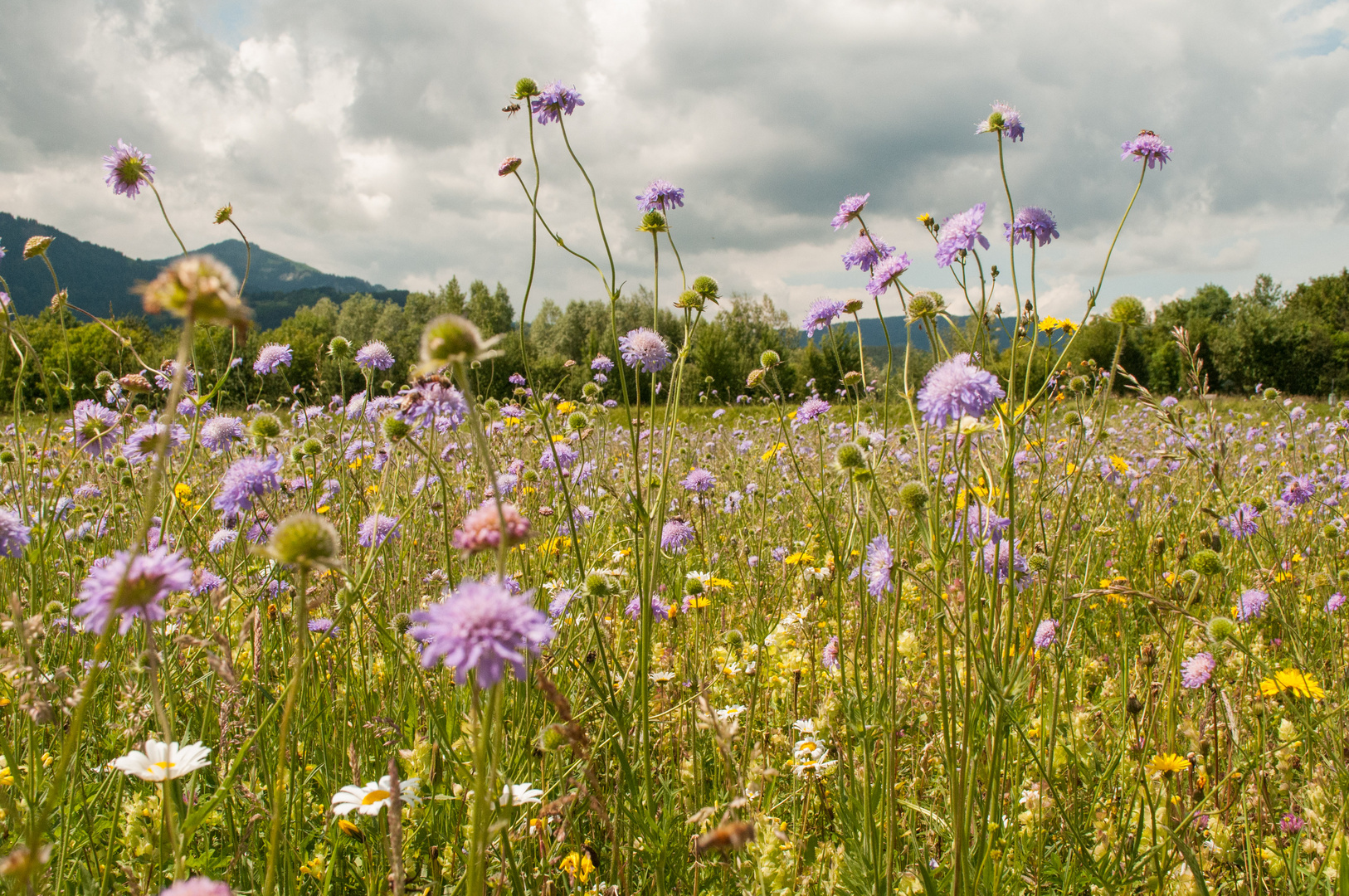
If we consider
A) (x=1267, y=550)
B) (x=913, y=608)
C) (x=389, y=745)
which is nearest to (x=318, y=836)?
(x=389, y=745)

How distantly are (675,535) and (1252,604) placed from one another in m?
2.14

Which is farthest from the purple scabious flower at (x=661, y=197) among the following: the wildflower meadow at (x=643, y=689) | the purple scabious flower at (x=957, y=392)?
the purple scabious flower at (x=957, y=392)

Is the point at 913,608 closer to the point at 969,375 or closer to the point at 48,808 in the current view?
the point at 969,375

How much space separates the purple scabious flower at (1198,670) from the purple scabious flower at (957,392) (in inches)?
48.6

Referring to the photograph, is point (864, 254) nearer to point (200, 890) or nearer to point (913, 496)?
point (913, 496)

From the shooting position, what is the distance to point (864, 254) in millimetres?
2439

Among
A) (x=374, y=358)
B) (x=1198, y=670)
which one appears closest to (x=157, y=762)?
(x=374, y=358)

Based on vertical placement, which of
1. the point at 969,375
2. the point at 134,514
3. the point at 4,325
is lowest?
the point at 134,514

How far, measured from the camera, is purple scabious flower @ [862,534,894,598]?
6.50 ft

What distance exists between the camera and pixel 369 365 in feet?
10.0

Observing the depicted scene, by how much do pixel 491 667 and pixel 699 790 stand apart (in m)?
1.23

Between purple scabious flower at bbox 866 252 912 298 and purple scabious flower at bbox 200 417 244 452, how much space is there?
2.51 m

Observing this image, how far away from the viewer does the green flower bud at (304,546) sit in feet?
2.50

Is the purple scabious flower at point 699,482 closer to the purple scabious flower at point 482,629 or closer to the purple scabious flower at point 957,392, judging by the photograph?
the purple scabious flower at point 957,392
